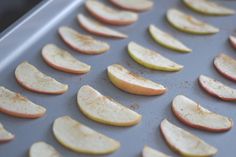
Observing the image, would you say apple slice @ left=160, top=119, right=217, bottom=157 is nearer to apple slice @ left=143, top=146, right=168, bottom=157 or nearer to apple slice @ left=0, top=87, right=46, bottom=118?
apple slice @ left=143, top=146, right=168, bottom=157

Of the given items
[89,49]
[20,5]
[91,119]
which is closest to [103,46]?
[89,49]

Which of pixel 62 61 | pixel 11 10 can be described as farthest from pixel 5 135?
pixel 11 10

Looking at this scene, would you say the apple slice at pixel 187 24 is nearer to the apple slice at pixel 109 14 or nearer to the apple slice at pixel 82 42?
the apple slice at pixel 109 14

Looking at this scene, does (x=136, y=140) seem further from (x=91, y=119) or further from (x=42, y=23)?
(x=42, y=23)

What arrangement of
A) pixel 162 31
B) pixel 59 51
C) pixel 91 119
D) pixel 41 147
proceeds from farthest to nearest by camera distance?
pixel 162 31
pixel 59 51
pixel 91 119
pixel 41 147

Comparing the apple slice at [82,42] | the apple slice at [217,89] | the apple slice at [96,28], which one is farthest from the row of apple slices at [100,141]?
the apple slice at [96,28]

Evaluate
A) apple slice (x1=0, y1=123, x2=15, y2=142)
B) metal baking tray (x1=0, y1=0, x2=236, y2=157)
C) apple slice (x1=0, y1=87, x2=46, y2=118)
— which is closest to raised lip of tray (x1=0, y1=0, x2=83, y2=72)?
metal baking tray (x1=0, y1=0, x2=236, y2=157)

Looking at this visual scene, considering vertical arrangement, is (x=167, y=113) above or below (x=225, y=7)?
below

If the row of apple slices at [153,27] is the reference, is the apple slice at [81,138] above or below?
below

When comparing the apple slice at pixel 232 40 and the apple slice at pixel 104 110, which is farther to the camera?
the apple slice at pixel 232 40
